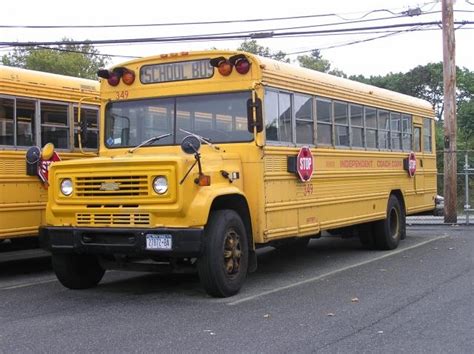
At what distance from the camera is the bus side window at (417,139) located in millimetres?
13312

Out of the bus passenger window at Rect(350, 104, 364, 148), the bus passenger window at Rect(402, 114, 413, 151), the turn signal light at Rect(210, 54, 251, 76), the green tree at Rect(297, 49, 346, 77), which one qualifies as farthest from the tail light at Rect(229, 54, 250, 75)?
the green tree at Rect(297, 49, 346, 77)

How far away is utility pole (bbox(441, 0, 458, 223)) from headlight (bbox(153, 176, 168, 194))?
38.6 feet

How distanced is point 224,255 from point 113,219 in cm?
131

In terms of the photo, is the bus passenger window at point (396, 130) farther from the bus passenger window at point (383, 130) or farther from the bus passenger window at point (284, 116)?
the bus passenger window at point (284, 116)

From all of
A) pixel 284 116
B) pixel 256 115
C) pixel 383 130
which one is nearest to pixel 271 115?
pixel 284 116

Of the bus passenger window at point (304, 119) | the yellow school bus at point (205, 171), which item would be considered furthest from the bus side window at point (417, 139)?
the bus passenger window at point (304, 119)

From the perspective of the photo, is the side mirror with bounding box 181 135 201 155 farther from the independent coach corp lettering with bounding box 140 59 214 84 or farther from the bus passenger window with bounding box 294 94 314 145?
the bus passenger window with bounding box 294 94 314 145

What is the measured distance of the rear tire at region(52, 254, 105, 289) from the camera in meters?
7.89

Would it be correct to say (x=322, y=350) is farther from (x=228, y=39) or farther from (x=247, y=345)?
(x=228, y=39)

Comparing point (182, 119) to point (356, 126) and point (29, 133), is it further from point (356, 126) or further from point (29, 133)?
point (356, 126)

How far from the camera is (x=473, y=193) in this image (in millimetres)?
24234

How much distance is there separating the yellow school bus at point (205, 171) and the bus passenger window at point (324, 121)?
0.06 feet

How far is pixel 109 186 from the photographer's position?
723 cm

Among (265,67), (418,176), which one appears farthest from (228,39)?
(265,67)
